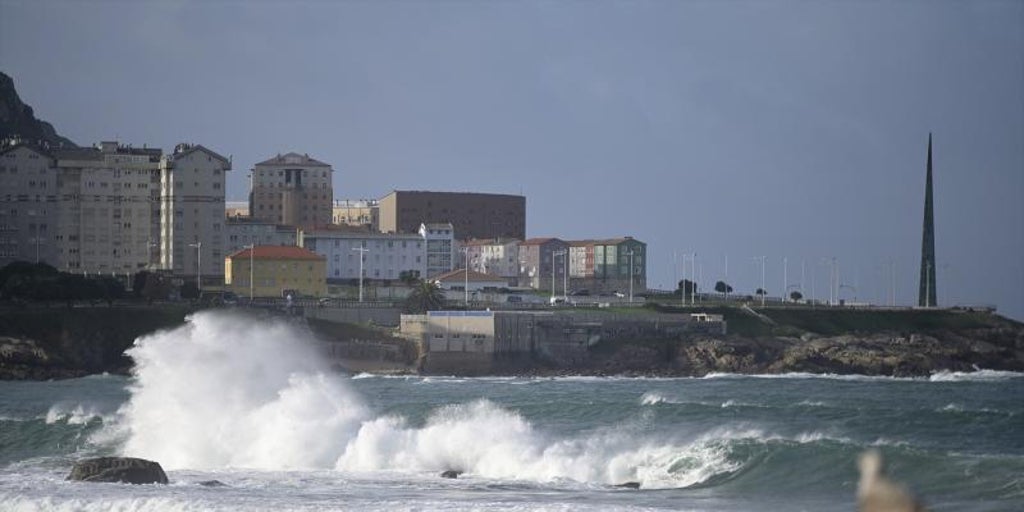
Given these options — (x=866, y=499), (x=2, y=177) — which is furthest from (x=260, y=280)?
(x=866, y=499)

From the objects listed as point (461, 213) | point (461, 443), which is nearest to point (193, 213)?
point (461, 213)

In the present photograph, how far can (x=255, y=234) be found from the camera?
5182 inches

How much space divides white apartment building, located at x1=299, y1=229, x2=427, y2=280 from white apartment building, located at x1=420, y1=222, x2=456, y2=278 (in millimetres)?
1953

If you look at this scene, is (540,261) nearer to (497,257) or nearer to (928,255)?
(497,257)

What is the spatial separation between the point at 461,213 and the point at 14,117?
50.9 metres

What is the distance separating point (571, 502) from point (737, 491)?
524 centimetres

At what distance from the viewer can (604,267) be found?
511 ft

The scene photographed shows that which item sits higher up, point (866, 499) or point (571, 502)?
point (866, 499)

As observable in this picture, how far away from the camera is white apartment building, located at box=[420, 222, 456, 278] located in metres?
137

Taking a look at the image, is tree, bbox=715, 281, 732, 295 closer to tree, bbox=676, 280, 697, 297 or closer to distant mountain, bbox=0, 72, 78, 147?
tree, bbox=676, 280, 697, 297

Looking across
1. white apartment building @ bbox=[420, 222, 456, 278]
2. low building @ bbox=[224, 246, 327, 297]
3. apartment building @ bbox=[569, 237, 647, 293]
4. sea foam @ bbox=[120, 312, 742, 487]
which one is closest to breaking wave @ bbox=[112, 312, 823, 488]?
sea foam @ bbox=[120, 312, 742, 487]

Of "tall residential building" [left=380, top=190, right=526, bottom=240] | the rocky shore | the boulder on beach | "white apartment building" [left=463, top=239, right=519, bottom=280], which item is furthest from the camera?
"tall residential building" [left=380, top=190, right=526, bottom=240]

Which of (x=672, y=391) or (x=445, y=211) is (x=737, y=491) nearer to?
(x=672, y=391)

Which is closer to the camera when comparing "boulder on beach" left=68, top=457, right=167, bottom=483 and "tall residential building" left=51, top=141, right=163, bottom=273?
"boulder on beach" left=68, top=457, right=167, bottom=483
